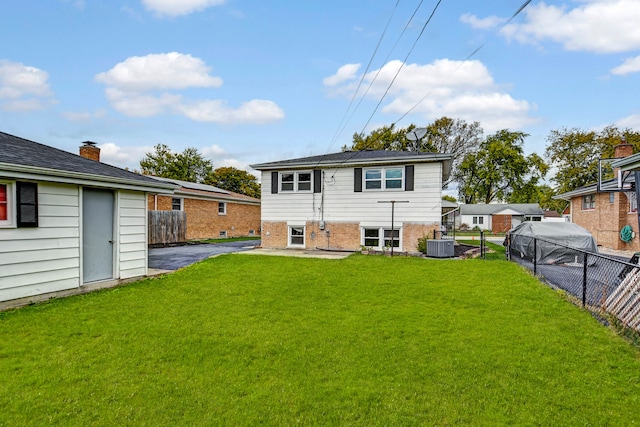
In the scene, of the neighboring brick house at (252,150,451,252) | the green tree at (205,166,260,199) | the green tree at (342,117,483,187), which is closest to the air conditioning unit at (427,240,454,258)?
the neighboring brick house at (252,150,451,252)

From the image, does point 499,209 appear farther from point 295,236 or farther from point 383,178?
point 295,236

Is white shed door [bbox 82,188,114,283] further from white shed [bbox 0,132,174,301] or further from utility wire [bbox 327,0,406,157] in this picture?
utility wire [bbox 327,0,406,157]

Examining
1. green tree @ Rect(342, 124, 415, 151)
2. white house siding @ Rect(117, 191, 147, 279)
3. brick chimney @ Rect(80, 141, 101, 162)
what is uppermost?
green tree @ Rect(342, 124, 415, 151)

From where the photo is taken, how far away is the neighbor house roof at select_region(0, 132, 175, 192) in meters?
5.84

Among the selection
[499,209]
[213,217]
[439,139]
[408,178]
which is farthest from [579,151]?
[213,217]

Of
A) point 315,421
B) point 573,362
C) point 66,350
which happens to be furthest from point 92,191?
point 573,362

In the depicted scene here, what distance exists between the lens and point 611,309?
18.1 ft

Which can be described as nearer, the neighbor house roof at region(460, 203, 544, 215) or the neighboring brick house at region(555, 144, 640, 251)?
the neighboring brick house at region(555, 144, 640, 251)

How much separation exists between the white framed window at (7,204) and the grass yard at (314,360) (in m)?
1.56

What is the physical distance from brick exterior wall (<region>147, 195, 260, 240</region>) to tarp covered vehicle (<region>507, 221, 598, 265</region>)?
1664cm

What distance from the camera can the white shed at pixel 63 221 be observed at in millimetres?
5895

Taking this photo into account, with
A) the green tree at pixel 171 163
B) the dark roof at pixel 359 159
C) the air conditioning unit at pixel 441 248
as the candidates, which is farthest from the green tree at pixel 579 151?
the green tree at pixel 171 163

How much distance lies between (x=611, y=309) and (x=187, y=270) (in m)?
9.19

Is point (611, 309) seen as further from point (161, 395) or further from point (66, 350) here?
point (66, 350)
